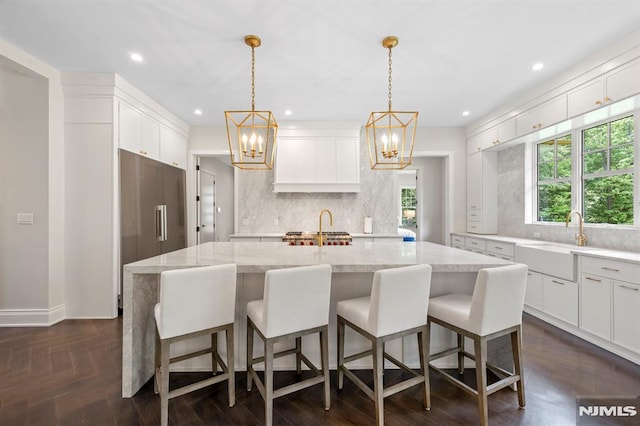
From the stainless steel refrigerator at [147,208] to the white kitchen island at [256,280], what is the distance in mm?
1559

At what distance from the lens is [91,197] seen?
3.22m

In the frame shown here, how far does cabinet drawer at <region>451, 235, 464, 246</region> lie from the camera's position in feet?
15.8

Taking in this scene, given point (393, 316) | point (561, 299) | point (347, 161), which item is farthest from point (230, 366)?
point (347, 161)

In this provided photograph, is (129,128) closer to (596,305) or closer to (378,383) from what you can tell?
(378,383)

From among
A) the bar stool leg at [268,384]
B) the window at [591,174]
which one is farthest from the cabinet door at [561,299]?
the bar stool leg at [268,384]

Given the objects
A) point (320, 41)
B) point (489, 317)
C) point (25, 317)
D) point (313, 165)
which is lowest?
point (25, 317)

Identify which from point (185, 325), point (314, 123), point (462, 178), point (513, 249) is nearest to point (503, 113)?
point (462, 178)

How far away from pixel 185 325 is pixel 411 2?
2.59m

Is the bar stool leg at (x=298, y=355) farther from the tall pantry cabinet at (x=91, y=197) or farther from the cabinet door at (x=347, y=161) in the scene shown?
the cabinet door at (x=347, y=161)

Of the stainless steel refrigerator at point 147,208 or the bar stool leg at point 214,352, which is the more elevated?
the stainless steel refrigerator at point 147,208

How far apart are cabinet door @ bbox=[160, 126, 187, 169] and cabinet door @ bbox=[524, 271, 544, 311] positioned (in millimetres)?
4961

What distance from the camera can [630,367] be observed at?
2223 mm

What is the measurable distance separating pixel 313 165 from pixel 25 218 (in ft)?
11.4

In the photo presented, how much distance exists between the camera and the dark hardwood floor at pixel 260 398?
1681mm
